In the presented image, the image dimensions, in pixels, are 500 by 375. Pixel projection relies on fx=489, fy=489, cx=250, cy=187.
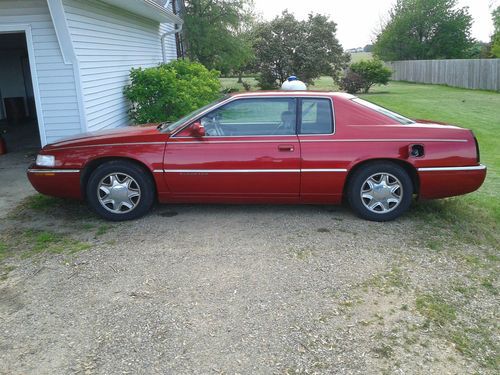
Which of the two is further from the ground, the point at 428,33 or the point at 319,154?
the point at 428,33

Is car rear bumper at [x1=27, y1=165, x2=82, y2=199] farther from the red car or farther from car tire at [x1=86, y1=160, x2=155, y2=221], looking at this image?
car tire at [x1=86, y1=160, x2=155, y2=221]

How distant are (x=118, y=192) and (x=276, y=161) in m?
1.81

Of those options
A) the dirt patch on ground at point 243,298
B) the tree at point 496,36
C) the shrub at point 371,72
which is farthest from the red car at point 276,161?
the tree at point 496,36

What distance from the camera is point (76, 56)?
782 centimetres

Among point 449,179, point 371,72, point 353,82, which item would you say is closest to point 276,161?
point 449,179

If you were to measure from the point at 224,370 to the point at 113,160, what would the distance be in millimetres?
3251

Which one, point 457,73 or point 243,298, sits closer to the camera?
point 243,298

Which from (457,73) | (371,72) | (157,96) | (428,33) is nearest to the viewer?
(157,96)

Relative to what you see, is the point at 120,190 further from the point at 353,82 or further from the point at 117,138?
the point at 353,82

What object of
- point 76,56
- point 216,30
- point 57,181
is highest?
point 216,30

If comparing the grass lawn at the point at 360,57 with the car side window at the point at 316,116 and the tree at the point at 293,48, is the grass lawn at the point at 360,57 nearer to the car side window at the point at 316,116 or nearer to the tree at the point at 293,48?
the tree at the point at 293,48

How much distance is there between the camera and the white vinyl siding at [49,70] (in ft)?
24.8

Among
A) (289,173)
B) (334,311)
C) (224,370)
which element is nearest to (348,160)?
(289,173)

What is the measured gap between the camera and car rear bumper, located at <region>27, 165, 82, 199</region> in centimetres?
556
